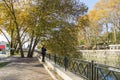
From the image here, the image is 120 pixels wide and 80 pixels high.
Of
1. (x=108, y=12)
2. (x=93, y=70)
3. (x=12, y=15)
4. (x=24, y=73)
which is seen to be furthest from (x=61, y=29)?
(x=108, y=12)

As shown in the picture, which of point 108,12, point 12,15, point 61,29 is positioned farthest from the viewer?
point 108,12

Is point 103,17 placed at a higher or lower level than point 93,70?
higher

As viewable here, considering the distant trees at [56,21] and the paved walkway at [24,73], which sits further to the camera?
the distant trees at [56,21]

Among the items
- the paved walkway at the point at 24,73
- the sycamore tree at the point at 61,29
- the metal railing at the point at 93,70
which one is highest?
the sycamore tree at the point at 61,29

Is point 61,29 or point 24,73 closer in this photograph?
point 24,73

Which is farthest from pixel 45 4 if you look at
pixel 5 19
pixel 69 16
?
pixel 5 19

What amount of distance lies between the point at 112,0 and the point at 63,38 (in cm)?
3160

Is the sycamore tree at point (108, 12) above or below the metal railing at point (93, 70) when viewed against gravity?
above

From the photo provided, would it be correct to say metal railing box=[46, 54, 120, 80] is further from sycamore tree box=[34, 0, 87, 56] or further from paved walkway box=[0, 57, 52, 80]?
sycamore tree box=[34, 0, 87, 56]

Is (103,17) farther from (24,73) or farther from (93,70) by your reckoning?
(93,70)

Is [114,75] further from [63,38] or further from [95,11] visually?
[95,11]

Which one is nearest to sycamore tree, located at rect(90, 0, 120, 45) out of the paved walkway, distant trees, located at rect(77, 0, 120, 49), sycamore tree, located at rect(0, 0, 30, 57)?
distant trees, located at rect(77, 0, 120, 49)

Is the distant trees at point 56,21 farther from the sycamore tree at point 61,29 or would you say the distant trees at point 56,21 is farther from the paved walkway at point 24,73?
the paved walkway at point 24,73

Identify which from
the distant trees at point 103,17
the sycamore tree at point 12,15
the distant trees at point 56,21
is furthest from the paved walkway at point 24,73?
the distant trees at point 103,17
